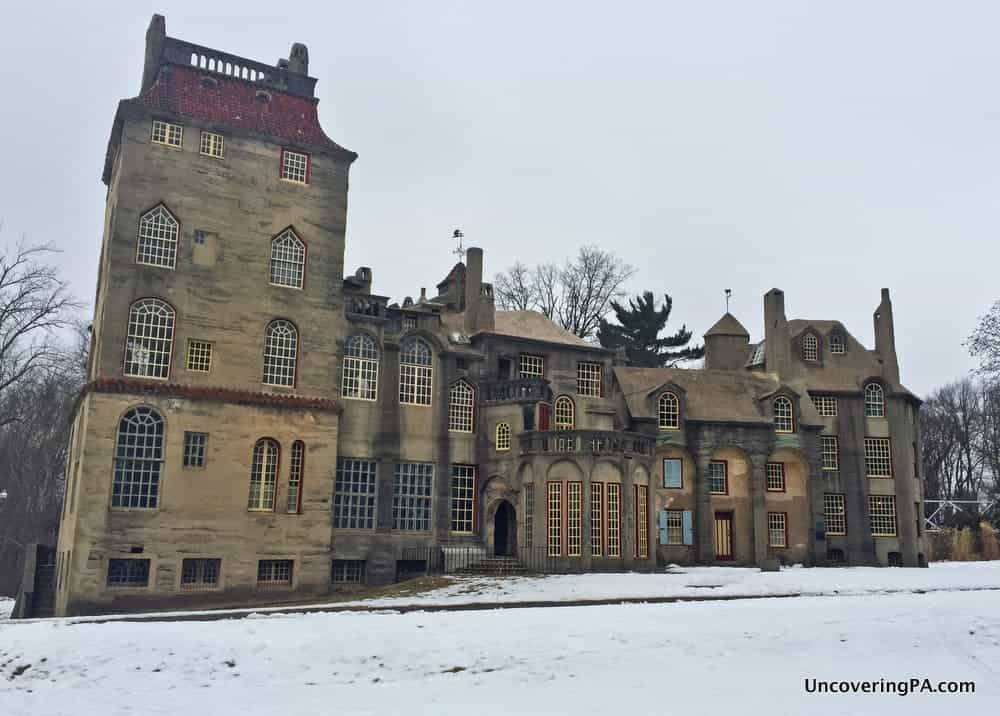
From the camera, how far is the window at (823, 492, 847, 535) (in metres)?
47.4

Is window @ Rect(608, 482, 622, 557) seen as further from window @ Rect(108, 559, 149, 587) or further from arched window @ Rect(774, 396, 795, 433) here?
window @ Rect(108, 559, 149, 587)

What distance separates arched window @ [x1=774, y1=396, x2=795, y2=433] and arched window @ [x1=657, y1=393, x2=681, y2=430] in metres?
5.16

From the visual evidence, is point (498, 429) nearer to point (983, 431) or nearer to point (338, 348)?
point (338, 348)

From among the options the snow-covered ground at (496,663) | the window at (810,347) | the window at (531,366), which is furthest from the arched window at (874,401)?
the snow-covered ground at (496,663)

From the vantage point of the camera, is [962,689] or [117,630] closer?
[962,689]

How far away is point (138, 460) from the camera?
109 ft

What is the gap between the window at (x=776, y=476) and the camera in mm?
46531

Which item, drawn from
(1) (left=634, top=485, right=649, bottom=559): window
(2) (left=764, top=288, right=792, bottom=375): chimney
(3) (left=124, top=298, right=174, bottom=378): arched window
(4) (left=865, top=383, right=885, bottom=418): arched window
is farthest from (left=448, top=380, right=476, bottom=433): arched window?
(4) (left=865, top=383, right=885, bottom=418): arched window

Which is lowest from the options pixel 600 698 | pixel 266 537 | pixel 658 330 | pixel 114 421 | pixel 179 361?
pixel 600 698

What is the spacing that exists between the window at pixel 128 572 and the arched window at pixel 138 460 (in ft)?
6.53

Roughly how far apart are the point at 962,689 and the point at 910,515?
3070cm

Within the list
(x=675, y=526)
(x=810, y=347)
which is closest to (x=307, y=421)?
(x=675, y=526)

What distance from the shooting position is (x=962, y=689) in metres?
19.4

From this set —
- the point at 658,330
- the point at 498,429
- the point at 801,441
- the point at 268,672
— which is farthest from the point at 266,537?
the point at 658,330
